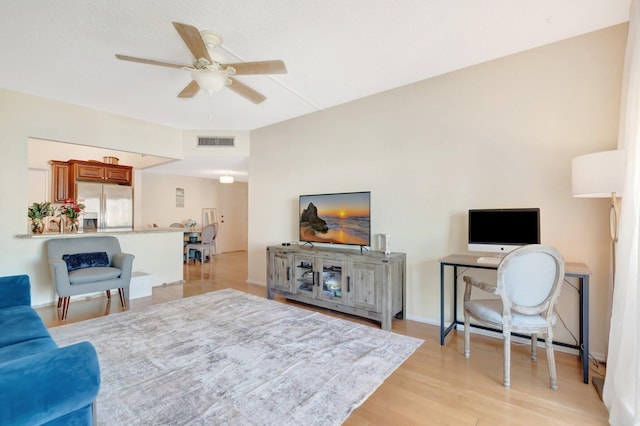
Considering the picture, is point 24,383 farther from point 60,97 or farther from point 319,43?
point 60,97

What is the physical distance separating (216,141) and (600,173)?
5.23 metres

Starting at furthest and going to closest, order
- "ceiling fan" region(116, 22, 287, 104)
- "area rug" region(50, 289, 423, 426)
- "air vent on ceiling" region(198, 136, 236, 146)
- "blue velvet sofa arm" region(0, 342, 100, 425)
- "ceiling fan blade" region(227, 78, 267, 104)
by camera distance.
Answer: "air vent on ceiling" region(198, 136, 236, 146), "ceiling fan blade" region(227, 78, 267, 104), "ceiling fan" region(116, 22, 287, 104), "area rug" region(50, 289, 423, 426), "blue velvet sofa arm" region(0, 342, 100, 425)

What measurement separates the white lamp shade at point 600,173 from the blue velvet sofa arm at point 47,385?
3.15 meters

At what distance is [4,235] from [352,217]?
14.4ft

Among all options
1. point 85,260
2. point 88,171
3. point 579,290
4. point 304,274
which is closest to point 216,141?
point 85,260

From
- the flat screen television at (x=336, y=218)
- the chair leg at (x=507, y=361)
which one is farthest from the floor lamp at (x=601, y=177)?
the flat screen television at (x=336, y=218)

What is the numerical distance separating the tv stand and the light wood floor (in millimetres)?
442

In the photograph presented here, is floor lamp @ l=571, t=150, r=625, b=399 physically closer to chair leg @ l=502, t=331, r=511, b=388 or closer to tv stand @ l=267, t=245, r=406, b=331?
chair leg @ l=502, t=331, r=511, b=388

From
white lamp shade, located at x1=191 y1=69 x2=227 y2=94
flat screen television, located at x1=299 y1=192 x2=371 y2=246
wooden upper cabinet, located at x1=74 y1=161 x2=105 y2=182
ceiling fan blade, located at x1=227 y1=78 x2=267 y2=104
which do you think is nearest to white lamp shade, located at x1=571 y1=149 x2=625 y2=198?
flat screen television, located at x1=299 y1=192 x2=371 y2=246

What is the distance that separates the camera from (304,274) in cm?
401

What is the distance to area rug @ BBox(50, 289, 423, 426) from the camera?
1.65 m

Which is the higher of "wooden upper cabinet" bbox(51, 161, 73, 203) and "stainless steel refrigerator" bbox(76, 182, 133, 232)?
"wooden upper cabinet" bbox(51, 161, 73, 203)

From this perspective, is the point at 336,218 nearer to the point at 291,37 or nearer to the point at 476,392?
the point at 291,37

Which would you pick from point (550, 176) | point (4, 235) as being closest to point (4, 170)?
point (4, 235)
